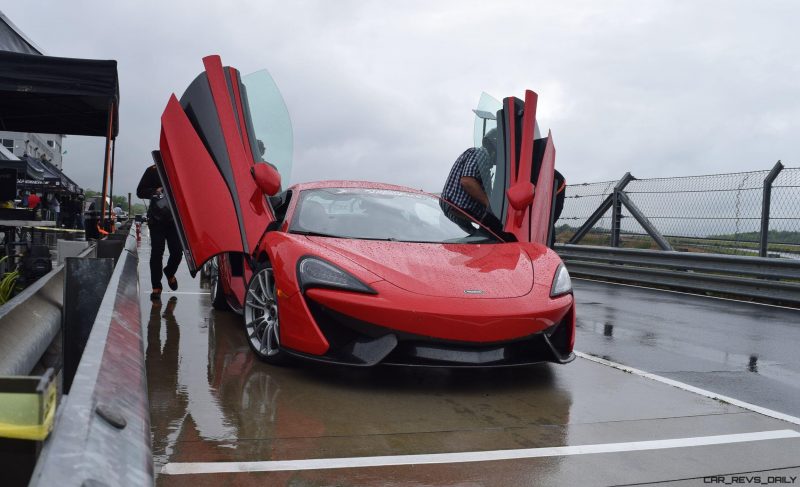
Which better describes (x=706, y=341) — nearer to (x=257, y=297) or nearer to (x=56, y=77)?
(x=257, y=297)

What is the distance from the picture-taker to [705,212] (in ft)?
34.3

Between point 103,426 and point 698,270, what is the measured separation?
35.2ft

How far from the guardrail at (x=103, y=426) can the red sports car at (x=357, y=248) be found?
2330 millimetres

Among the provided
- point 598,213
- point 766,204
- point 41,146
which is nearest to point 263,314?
point 766,204

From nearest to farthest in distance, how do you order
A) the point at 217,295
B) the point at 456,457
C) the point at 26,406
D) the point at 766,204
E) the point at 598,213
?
the point at 26,406, the point at 456,457, the point at 217,295, the point at 766,204, the point at 598,213

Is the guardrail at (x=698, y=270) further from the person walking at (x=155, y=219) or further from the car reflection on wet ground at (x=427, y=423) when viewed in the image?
the person walking at (x=155, y=219)

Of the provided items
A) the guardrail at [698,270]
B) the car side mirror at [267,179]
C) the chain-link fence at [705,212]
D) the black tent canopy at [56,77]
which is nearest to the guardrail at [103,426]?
the car side mirror at [267,179]

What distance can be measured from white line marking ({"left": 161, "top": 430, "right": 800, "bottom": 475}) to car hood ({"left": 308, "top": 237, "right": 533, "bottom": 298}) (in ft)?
3.57

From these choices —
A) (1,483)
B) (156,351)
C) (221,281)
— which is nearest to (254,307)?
(156,351)

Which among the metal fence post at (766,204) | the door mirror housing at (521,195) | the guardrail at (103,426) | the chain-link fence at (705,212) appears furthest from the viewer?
the metal fence post at (766,204)

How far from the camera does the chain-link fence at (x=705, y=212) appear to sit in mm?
9281

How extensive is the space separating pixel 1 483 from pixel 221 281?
5.05 meters

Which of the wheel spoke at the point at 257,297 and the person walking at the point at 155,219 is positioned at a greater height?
the person walking at the point at 155,219

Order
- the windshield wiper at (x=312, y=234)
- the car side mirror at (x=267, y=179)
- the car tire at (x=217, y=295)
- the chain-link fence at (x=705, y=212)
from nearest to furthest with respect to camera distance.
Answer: the windshield wiper at (x=312, y=234), the car side mirror at (x=267, y=179), the car tire at (x=217, y=295), the chain-link fence at (x=705, y=212)
